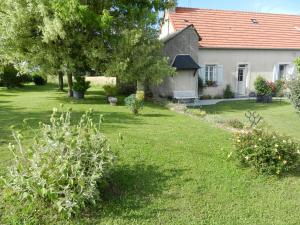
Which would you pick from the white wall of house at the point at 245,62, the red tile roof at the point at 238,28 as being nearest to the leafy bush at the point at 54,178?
the white wall of house at the point at 245,62

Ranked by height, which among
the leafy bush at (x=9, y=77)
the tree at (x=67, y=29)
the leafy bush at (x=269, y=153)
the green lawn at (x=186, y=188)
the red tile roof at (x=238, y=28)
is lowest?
the green lawn at (x=186, y=188)

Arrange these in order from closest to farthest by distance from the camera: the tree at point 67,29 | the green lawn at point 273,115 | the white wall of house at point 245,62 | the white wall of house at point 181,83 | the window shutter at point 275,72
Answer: the green lawn at point 273,115 → the tree at point 67,29 → the white wall of house at point 181,83 → the white wall of house at point 245,62 → the window shutter at point 275,72

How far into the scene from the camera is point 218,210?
450 centimetres

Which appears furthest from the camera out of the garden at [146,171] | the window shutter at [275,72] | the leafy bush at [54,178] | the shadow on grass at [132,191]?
the window shutter at [275,72]

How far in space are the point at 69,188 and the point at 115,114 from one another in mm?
7559

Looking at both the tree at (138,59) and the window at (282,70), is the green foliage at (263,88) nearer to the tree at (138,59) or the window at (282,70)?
the window at (282,70)

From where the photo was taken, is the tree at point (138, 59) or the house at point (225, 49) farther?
the house at point (225, 49)

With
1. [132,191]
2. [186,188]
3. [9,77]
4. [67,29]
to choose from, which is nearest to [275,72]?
[67,29]

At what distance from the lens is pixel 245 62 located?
20.7 metres

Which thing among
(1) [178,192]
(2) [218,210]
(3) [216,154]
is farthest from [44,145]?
(3) [216,154]

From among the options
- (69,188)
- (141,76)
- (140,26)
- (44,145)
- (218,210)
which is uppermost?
(140,26)

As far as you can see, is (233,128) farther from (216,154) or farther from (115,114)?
(115,114)

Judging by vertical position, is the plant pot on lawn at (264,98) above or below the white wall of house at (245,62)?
below

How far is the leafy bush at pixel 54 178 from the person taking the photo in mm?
3914
